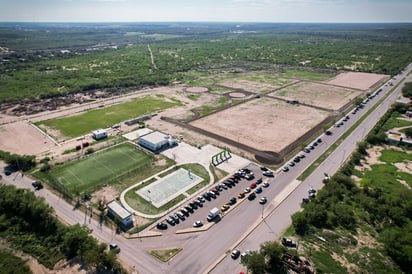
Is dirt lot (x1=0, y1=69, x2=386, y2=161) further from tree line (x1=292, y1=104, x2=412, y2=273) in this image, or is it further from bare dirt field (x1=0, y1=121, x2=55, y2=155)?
tree line (x1=292, y1=104, x2=412, y2=273)

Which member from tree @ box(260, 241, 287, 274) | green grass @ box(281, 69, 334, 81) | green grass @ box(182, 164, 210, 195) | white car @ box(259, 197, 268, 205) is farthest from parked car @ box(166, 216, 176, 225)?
green grass @ box(281, 69, 334, 81)

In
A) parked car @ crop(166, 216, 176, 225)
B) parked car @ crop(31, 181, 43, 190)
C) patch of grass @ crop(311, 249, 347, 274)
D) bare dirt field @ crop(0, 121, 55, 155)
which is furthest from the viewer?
bare dirt field @ crop(0, 121, 55, 155)

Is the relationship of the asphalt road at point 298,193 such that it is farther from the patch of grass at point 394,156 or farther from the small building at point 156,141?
the small building at point 156,141

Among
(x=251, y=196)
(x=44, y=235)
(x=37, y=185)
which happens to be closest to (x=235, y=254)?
(x=251, y=196)

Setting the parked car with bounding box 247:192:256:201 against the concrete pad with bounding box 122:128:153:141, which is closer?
the parked car with bounding box 247:192:256:201

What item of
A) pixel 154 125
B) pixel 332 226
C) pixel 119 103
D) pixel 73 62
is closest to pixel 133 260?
pixel 332 226

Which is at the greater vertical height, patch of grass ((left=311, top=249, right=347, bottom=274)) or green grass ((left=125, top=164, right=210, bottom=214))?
patch of grass ((left=311, top=249, right=347, bottom=274))
